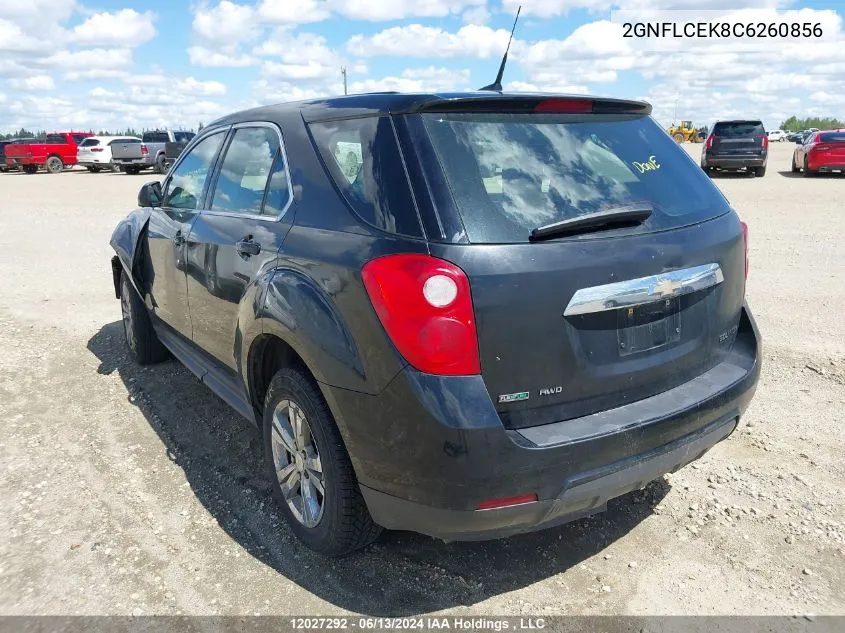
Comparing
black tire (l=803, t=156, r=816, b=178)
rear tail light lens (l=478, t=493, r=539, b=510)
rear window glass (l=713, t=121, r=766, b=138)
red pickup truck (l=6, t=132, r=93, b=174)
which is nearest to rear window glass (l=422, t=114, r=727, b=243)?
rear tail light lens (l=478, t=493, r=539, b=510)

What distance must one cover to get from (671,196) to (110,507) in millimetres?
2993

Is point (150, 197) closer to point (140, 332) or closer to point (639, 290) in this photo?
point (140, 332)

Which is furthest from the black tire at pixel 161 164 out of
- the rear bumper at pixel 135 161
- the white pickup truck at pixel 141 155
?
the rear bumper at pixel 135 161

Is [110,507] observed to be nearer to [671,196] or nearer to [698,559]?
[698,559]

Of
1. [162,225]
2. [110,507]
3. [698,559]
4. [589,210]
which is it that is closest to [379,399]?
[589,210]

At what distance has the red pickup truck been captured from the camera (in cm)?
3388

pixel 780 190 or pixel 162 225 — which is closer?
pixel 162 225

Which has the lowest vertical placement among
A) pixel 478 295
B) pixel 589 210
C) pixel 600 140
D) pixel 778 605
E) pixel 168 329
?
pixel 778 605

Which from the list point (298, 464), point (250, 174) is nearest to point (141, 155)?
point (250, 174)

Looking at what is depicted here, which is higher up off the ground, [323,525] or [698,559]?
[323,525]

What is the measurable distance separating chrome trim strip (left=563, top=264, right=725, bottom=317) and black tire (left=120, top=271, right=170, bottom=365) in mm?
3779

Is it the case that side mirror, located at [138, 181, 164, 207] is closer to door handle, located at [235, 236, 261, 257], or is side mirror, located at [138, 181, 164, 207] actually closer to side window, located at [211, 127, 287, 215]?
side window, located at [211, 127, 287, 215]

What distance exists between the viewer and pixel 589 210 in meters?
2.50

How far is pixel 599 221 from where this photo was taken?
2455mm
